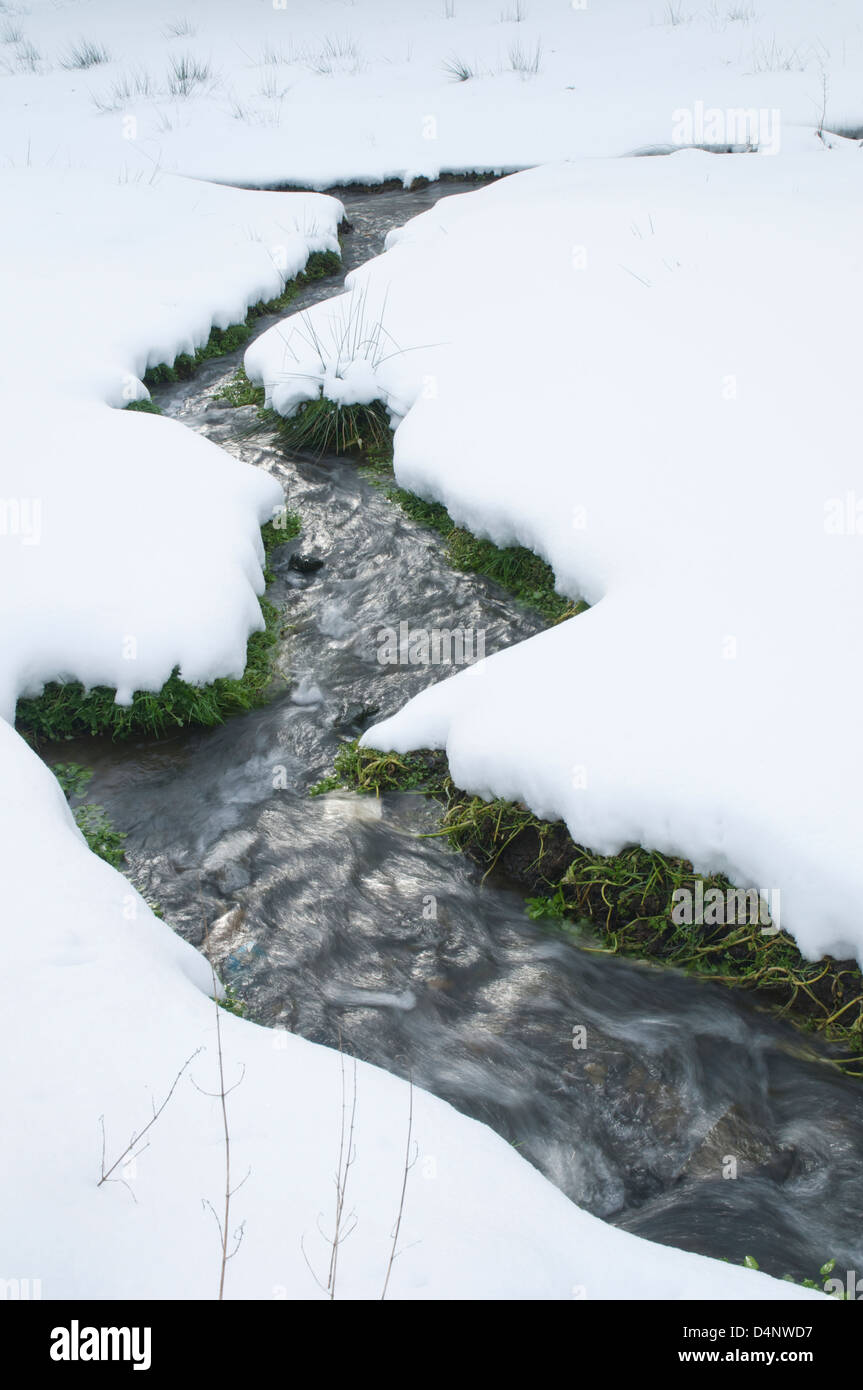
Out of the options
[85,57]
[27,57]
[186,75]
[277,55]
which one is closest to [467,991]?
[186,75]

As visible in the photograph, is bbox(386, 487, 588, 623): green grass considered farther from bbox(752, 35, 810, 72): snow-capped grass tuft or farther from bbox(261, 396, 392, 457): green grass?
bbox(752, 35, 810, 72): snow-capped grass tuft

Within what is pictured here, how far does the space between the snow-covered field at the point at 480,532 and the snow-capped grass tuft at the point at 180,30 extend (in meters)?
10.2

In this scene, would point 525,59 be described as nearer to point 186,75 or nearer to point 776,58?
point 776,58

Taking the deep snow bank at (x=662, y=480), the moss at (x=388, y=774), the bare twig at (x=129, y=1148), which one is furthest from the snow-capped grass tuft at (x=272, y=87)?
the bare twig at (x=129, y=1148)

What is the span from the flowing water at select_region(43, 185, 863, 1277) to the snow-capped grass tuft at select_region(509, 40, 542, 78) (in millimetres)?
14509

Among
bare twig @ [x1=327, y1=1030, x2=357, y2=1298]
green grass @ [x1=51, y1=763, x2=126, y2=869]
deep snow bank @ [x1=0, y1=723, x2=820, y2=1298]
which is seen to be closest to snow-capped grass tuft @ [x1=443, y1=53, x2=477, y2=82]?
green grass @ [x1=51, y1=763, x2=126, y2=869]

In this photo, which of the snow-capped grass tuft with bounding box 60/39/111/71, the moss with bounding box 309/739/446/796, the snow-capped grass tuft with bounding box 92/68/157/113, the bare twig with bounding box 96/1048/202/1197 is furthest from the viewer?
the snow-capped grass tuft with bounding box 60/39/111/71

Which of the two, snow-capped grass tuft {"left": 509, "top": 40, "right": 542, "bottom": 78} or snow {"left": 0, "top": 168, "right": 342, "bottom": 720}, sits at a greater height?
snow-capped grass tuft {"left": 509, "top": 40, "right": 542, "bottom": 78}

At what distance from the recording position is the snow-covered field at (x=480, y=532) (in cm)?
230

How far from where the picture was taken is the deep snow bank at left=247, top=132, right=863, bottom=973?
148 inches

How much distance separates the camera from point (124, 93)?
56.2 feet

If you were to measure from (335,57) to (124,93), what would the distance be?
426 cm

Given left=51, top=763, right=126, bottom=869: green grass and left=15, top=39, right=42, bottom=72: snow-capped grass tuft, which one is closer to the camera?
left=51, top=763, right=126, bottom=869: green grass
